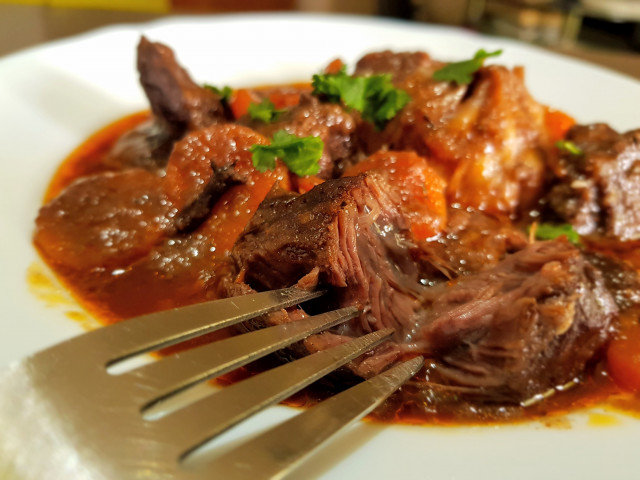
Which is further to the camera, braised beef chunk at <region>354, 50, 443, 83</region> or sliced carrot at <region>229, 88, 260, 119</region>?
sliced carrot at <region>229, 88, 260, 119</region>

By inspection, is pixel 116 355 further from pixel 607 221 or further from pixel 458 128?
pixel 607 221

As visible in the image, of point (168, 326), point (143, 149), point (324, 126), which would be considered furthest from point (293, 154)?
point (168, 326)

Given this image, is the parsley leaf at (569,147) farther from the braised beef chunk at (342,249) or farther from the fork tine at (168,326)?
the fork tine at (168,326)

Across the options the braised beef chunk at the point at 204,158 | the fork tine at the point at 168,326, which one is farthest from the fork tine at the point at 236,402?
the braised beef chunk at the point at 204,158

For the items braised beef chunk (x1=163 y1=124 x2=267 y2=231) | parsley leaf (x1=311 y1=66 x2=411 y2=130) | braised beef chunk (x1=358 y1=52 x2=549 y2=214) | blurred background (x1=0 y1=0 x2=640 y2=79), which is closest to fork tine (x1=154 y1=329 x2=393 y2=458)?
braised beef chunk (x1=163 y1=124 x2=267 y2=231)

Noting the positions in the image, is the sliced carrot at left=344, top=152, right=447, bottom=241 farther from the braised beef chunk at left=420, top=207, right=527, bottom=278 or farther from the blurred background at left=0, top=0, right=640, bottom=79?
the blurred background at left=0, top=0, right=640, bottom=79

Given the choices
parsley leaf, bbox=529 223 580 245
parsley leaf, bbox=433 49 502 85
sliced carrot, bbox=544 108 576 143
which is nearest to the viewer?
parsley leaf, bbox=529 223 580 245

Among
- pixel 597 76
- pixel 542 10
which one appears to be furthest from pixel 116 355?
pixel 542 10
